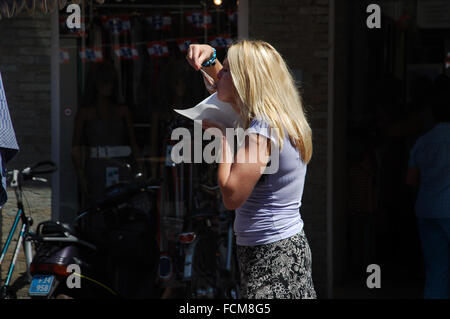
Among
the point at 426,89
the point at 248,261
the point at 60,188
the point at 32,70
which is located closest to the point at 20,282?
the point at 60,188

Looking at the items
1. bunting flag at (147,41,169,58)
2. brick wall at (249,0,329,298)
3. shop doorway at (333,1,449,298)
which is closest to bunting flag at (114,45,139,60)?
bunting flag at (147,41,169,58)

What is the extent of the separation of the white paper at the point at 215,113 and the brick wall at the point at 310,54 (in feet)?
9.86

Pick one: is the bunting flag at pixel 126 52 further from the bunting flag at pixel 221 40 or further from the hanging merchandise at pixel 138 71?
the bunting flag at pixel 221 40

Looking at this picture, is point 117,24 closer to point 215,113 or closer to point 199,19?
point 199,19

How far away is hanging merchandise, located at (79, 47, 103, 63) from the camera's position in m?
5.97

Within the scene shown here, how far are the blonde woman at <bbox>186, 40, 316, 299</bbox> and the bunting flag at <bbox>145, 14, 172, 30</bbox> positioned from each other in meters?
3.21

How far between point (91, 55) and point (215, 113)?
3410mm

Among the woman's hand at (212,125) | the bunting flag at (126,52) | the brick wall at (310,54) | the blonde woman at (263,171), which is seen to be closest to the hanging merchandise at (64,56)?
the bunting flag at (126,52)

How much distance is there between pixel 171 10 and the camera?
597cm

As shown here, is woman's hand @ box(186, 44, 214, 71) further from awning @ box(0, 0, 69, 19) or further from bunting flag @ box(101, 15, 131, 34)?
bunting flag @ box(101, 15, 131, 34)

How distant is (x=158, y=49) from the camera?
6012 mm

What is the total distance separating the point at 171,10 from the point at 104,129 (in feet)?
3.95

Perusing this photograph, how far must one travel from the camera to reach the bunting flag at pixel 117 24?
5965 millimetres
